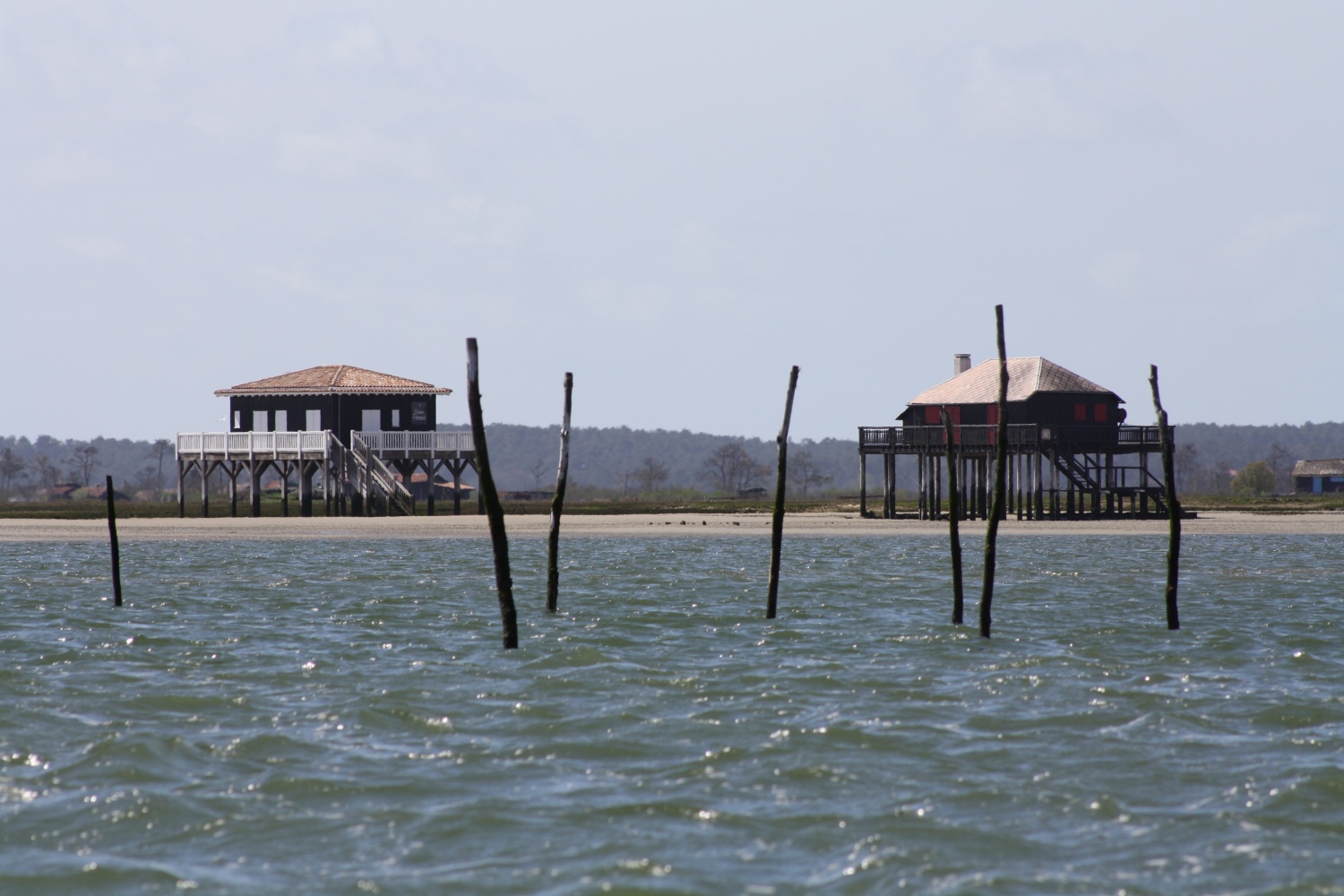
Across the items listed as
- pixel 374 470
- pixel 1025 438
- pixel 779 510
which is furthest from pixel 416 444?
pixel 779 510

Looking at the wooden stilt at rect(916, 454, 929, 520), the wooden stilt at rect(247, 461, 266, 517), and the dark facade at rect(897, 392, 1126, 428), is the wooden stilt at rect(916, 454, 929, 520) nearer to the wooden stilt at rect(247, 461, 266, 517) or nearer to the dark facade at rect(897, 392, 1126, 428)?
the dark facade at rect(897, 392, 1126, 428)

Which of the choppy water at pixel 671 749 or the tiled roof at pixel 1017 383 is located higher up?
A: the tiled roof at pixel 1017 383

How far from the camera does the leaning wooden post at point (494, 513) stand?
19.2 m

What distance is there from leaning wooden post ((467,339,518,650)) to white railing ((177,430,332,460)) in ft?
125

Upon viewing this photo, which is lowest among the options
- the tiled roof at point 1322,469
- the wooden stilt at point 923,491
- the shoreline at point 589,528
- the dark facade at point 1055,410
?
the shoreline at point 589,528

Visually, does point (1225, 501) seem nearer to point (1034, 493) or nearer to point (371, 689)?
point (1034, 493)

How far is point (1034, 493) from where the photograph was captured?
5344 cm

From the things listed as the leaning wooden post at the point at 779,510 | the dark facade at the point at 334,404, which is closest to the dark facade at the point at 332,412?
the dark facade at the point at 334,404

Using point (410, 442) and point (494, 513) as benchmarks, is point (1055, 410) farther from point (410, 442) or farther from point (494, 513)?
point (494, 513)

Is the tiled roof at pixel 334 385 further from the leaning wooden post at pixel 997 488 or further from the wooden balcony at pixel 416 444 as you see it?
the leaning wooden post at pixel 997 488

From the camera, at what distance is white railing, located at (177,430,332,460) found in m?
56.7

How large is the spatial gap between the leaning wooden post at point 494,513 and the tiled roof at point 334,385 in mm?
38938

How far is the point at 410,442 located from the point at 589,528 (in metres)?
8.79

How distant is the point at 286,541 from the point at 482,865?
37.0 metres
